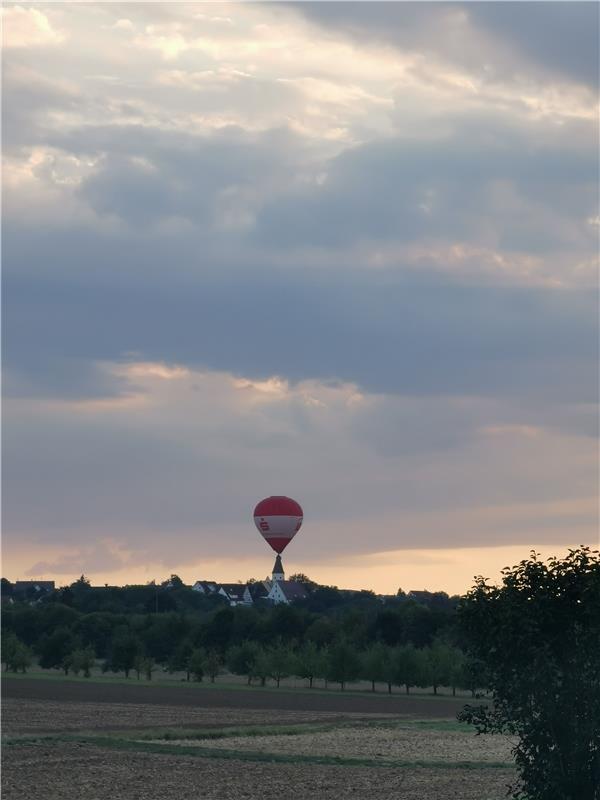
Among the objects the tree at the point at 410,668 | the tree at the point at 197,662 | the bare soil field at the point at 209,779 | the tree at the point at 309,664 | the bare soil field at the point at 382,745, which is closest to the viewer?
the bare soil field at the point at 209,779

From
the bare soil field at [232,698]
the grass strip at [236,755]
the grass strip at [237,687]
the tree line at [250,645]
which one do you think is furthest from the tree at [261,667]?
the grass strip at [236,755]

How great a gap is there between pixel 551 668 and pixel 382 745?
154 feet

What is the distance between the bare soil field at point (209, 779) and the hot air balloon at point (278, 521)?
7617 centimetres

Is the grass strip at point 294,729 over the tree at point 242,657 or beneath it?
beneath

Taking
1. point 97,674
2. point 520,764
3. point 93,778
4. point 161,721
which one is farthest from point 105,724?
point 97,674

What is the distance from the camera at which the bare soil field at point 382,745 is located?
60.3 m

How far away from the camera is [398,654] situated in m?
142

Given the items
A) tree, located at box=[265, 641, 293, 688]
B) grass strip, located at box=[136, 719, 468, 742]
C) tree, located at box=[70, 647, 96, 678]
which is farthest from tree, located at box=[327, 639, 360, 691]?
grass strip, located at box=[136, 719, 468, 742]

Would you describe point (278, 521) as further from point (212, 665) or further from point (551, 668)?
point (551, 668)

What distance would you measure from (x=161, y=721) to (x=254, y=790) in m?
41.6

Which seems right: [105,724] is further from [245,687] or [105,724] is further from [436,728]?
[245,687]

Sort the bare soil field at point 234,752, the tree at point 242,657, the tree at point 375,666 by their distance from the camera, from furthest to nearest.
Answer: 1. the tree at point 242,657
2. the tree at point 375,666
3. the bare soil field at point 234,752

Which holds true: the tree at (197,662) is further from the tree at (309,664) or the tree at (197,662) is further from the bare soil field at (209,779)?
the bare soil field at (209,779)

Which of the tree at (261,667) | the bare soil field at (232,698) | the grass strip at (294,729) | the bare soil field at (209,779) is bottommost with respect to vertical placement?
the bare soil field at (209,779)
